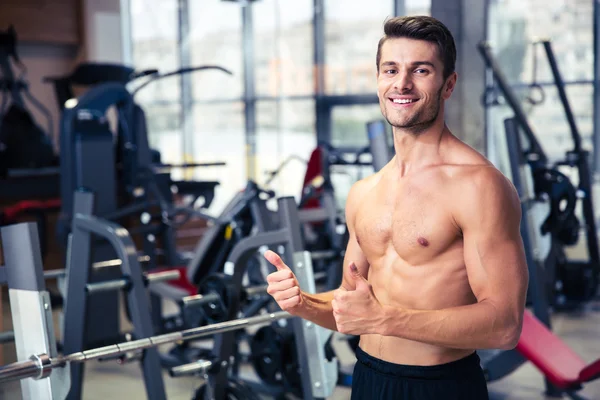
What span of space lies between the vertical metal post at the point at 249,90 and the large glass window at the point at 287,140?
0.46 feet

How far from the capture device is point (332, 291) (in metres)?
1.57

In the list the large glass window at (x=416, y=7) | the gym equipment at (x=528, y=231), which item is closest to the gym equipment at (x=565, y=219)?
the gym equipment at (x=528, y=231)

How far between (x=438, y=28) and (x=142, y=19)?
8.95 m

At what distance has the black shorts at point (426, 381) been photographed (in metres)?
1.51

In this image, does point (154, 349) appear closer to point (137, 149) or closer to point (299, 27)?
point (137, 149)

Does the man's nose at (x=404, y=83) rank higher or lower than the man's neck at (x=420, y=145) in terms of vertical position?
higher

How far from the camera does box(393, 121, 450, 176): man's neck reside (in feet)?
4.82

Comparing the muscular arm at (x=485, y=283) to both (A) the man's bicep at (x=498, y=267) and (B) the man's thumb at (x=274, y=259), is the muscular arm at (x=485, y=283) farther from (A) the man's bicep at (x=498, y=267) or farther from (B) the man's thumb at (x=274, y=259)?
(B) the man's thumb at (x=274, y=259)

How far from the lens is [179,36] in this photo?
30.7 feet

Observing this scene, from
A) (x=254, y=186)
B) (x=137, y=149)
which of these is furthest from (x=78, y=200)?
(x=137, y=149)

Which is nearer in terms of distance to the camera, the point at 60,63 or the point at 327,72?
the point at 327,72

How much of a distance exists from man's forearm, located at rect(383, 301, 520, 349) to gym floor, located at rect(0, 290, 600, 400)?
2401 millimetres

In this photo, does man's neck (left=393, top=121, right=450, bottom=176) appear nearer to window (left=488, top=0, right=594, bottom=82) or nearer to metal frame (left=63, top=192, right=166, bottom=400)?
metal frame (left=63, top=192, right=166, bottom=400)

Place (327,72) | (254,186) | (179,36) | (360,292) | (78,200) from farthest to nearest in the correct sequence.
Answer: (179,36), (327,72), (254,186), (78,200), (360,292)
